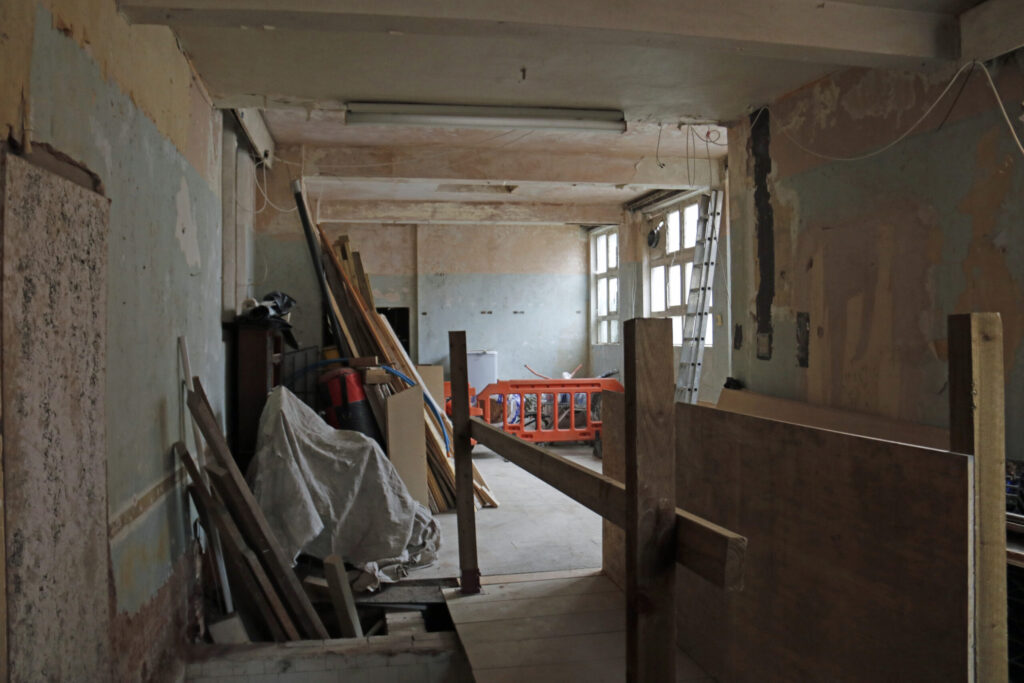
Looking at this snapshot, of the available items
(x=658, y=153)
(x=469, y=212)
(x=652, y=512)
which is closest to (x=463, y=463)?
(x=652, y=512)

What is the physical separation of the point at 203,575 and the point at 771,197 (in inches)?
152

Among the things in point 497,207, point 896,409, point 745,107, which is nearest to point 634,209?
point 497,207

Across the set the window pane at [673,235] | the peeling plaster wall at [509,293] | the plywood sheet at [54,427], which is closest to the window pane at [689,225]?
the window pane at [673,235]

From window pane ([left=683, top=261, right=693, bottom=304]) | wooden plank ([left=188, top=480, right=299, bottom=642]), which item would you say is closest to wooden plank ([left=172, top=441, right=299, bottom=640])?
wooden plank ([left=188, top=480, right=299, bottom=642])

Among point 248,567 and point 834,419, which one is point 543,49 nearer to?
point 834,419

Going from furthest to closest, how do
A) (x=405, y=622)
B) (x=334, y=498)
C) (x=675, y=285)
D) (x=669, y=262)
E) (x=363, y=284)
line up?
(x=669, y=262) → (x=675, y=285) → (x=363, y=284) → (x=334, y=498) → (x=405, y=622)

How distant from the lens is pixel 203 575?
11.5ft

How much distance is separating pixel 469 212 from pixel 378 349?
15.3 feet

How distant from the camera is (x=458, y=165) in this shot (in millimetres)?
6254

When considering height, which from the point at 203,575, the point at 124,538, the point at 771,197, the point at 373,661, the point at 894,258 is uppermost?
the point at 771,197

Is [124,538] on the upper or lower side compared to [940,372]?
lower

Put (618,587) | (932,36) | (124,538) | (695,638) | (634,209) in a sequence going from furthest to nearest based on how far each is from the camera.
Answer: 1. (634,209)
2. (618,587)
3. (932,36)
4. (695,638)
5. (124,538)

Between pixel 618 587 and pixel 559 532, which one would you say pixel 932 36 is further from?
pixel 559 532

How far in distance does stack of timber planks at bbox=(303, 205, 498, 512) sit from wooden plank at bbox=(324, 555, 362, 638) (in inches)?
72.1
